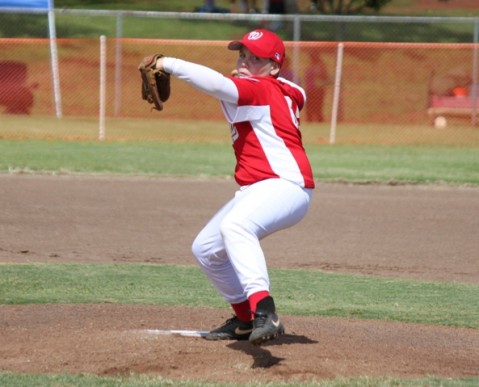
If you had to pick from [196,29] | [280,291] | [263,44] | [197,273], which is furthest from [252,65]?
[196,29]

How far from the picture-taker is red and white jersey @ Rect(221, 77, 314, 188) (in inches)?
228

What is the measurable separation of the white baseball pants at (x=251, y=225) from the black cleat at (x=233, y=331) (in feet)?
1.93

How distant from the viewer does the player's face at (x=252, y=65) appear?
5.96m

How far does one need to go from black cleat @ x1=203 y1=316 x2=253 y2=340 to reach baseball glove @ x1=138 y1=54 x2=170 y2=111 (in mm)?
1521

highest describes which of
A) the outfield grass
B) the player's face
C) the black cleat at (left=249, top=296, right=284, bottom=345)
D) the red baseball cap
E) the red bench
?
the red baseball cap

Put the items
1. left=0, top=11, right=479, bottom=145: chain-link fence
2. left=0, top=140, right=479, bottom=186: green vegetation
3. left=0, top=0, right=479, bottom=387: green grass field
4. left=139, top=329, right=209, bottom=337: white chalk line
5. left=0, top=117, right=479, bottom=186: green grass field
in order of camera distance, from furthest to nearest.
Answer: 1. left=0, top=11, right=479, bottom=145: chain-link fence
2. left=0, top=117, right=479, bottom=186: green grass field
3. left=0, top=140, right=479, bottom=186: green vegetation
4. left=0, top=0, right=479, bottom=387: green grass field
5. left=139, top=329, right=209, bottom=337: white chalk line

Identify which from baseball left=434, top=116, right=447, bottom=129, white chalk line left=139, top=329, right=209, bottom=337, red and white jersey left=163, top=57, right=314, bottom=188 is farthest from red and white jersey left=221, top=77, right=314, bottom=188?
baseball left=434, top=116, right=447, bottom=129

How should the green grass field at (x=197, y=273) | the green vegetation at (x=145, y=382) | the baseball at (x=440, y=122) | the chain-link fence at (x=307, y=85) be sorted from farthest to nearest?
the baseball at (x=440, y=122) → the chain-link fence at (x=307, y=85) → the green grass field at (x=197, y=273) → the green vegetation at (x=145, y=382)

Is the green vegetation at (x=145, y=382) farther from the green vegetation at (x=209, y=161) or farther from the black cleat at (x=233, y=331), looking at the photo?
the green vegetation at (x=209, y=161)

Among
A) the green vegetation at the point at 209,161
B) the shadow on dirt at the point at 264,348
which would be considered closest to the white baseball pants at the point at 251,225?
the shadow on dirt at the point at 264,348

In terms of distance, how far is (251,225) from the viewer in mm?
5613

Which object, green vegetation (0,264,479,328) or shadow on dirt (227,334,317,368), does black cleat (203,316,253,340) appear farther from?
green vegetation (0,264,479,328)

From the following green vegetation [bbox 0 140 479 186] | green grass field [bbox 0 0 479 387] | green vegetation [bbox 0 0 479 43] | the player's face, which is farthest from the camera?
green vegetation [bbox 0 0 479 43]

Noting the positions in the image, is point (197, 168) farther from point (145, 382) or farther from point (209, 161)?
point (145, 382)
